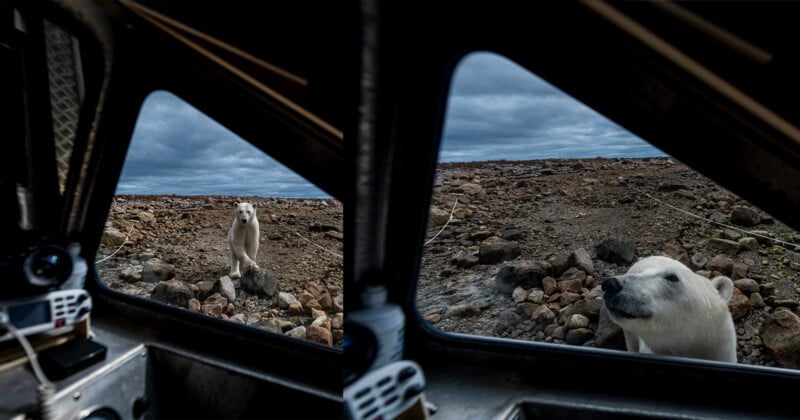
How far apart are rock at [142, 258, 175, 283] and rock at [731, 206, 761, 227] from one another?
1.79 metres

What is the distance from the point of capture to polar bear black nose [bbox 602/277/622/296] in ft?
4.10

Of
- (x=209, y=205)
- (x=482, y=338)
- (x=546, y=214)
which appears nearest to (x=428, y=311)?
(x=482, y=338)

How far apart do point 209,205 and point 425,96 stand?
51.9 inches

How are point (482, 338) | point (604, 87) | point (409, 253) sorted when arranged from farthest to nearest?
point (482, 338) → point (409, 253) → point (604, 87)

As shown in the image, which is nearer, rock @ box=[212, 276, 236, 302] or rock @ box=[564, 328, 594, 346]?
rock @ box=[564, 328, 594, 346]

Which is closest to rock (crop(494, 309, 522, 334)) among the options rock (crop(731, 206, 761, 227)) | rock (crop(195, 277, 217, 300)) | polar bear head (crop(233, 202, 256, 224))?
rock (crop(731, 206, 761, 227))

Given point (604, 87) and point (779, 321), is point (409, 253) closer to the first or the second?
point (604, 87)

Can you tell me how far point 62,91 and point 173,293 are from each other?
25.4 inches

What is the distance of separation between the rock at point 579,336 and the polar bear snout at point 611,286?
5.2 inches

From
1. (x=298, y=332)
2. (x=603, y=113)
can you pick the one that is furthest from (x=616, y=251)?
(x=298, y=332)

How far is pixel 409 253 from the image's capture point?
0.92m

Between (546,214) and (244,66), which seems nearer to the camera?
(244,66)

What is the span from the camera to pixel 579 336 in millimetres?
1231

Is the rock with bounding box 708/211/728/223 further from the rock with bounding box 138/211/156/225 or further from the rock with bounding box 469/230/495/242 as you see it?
the rock with bounding box 138/211/156/225
